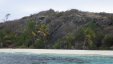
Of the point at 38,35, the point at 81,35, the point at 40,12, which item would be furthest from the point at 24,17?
the point at 81,35

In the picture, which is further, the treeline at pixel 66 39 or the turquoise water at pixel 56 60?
the treeline at pixel 66 39

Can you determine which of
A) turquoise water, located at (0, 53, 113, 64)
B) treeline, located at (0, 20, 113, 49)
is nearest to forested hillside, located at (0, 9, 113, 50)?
treeline, located at (0, 20, 113, 49)

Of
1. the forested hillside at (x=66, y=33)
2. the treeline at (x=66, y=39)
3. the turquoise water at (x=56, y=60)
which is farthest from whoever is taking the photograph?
the forested hillside at (x=66, y=33)

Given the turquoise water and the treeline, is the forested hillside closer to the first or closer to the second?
the treeline

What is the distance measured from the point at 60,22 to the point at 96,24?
14.5 meters

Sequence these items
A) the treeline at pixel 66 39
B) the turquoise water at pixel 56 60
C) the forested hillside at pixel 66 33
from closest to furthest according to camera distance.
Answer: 1. the turquoise water at pixel 56 60
2. the treeline at pixel 66 39
3. the forested hillside at pixel 66 33

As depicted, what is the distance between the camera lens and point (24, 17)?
132 metres

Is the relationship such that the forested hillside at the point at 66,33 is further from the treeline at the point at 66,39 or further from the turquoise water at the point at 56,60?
the turquoise water at the point at 56,60

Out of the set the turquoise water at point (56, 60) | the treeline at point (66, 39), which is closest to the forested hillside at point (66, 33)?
the treeline at point (66, 39)

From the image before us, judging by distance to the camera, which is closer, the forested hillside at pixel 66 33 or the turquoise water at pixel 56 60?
the turquoise water at pixel 56 60

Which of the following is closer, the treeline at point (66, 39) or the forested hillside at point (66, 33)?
the treeline at point (66, 39)

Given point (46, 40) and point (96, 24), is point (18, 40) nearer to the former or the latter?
point (46, 40)

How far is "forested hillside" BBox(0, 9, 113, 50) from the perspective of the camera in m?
79.8

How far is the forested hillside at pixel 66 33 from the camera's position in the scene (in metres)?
79.8
